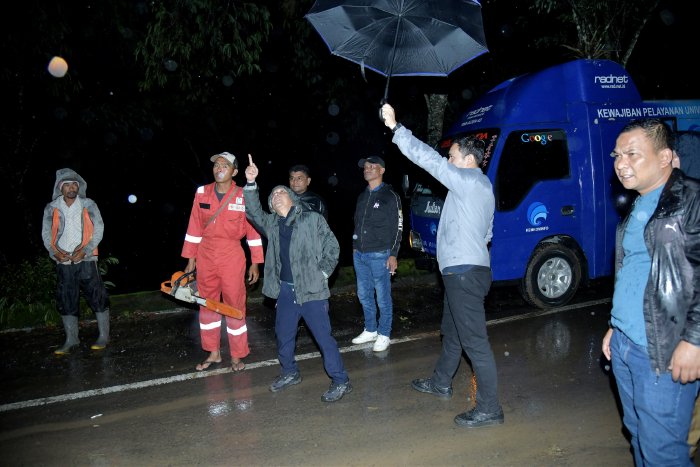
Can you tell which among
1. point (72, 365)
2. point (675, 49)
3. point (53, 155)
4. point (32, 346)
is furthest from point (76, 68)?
point (675, 49)

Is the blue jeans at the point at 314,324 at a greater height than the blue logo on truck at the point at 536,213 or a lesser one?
lesser

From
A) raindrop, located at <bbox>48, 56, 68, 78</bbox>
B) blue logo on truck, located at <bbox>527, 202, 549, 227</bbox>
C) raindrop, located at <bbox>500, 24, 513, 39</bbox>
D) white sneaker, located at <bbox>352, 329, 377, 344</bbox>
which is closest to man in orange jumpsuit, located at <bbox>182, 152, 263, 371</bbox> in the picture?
white sneaker, located at <bbox>352, 329, 377, 344</bbox>

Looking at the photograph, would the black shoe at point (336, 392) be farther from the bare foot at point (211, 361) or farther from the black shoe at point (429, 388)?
the bare foot at point (211, 361)

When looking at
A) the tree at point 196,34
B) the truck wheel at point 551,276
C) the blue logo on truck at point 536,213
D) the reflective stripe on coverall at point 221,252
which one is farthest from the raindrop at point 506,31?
the reflective stripe on coverall at point 221,252

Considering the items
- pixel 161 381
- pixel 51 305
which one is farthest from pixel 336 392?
pixel 51 305

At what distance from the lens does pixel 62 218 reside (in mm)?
6375

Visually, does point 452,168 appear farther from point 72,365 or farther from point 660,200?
point 72,365

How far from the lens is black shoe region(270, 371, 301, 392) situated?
5.07 meters

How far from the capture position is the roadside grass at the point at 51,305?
7.46 meters

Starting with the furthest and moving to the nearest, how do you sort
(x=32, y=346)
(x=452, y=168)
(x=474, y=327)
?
(x=32, y=346) < (x=474, y=327) < (x=452, y=168)

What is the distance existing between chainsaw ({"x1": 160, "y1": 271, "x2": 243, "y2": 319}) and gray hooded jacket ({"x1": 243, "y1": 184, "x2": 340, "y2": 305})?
735mm

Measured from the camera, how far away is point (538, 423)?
4254 millimetres

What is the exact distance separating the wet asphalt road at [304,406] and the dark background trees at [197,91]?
11.1ft

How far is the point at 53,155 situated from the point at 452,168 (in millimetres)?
11892
